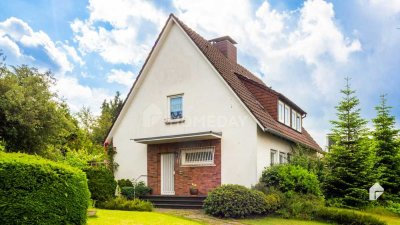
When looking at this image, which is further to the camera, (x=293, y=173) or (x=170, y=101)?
(x=170, y=101)

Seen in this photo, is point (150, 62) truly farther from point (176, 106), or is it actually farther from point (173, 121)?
point (173, 121)

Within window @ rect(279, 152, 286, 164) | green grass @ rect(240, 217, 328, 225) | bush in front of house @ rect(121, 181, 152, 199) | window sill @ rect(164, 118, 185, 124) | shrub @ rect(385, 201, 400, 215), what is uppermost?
window sill @ rect(164, 118, 185, 124)

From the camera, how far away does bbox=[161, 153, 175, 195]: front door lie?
20.8 meters

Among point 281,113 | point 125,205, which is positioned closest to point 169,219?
point 125,205

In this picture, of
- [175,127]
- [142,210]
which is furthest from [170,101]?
[142,210]

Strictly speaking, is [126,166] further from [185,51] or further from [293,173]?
[293,173]

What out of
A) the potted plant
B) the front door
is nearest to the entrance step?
the potted plant

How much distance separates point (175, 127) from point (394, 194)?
11.9 meters

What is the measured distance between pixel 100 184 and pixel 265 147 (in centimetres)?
778

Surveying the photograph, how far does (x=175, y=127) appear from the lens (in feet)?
68.1

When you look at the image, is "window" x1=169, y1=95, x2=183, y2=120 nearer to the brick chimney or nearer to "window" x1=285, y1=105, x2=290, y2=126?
the brick chimney

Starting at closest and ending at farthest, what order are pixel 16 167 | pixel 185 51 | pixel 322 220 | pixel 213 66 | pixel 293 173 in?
Result: pixel 16 167 → pixel 322 220 → pixel 293 173 → pixel 213 66 → pixel 185 51

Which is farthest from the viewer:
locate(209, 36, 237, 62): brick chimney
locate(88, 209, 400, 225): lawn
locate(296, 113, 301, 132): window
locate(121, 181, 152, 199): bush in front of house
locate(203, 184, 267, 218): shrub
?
locate(209, 36, 237, 62): brick chimney

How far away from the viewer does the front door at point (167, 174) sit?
68.1 ft
